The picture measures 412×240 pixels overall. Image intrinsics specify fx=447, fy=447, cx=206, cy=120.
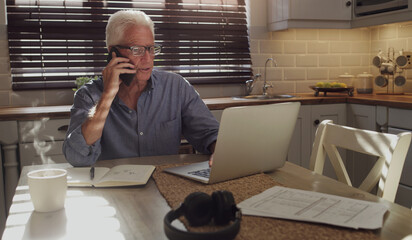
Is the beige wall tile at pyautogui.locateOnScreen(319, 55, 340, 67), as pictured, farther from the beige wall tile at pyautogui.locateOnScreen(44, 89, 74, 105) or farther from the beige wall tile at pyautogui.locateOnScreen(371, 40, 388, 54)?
the beige wall tile at pyautogui.locateOnScreen(44, 89, 74, 105)

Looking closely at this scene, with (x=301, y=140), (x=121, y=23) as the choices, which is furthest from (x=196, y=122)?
(x=301, y=140)

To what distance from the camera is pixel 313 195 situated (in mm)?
1085

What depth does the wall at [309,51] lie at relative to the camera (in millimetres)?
3604

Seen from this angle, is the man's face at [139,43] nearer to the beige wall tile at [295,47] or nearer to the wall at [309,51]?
the wall at [309,51]

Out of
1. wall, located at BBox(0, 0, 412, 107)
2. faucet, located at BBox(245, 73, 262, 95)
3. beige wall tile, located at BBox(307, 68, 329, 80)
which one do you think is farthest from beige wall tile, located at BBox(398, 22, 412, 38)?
faucet, located at BBox(245, 73, 262, 95)

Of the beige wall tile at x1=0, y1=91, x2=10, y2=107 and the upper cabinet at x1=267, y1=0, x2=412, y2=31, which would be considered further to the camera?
the upper cabinet at x1=267, y1=0, x2=412, y2=31

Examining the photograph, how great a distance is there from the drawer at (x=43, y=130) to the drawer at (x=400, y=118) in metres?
1.98

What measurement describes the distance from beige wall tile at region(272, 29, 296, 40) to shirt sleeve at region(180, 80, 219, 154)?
1827mm

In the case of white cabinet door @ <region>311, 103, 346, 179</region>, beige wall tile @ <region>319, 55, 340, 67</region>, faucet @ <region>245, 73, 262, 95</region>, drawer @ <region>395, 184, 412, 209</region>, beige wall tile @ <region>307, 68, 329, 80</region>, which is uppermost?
beige wall tile @ <region>319, 55, 340, 67</region>

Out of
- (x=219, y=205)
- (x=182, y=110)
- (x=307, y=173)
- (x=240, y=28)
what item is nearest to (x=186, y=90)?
(x=182, y=110)

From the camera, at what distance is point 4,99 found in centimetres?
302

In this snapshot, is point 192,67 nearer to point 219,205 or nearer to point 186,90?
point 186,90

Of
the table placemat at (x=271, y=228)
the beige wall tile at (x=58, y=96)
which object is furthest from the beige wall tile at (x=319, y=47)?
the table placemat at (x=271, y=228)

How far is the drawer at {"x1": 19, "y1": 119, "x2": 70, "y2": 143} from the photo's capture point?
8.32 ft
